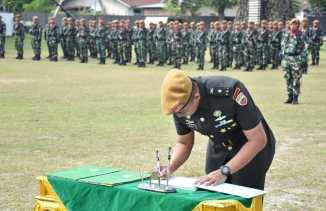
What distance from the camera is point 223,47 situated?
2794cm

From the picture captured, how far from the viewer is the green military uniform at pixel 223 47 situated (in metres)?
27.9

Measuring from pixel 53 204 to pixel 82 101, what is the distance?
11.5m

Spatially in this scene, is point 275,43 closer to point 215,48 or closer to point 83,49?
point 215,48

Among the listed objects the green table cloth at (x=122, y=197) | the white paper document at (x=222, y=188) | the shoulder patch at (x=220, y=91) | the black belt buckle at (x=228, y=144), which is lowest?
the green table cloth at (x=122, y=197)

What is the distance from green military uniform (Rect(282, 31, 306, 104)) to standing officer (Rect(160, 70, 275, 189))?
1081cm

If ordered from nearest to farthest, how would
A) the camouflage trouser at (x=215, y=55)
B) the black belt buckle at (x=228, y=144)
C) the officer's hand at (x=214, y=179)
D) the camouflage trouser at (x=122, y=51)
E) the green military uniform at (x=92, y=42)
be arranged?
the officer's hand at (x=214, y=179)
the black belt buckle at (x=228, y=144)
the camouflage trouser at (x=215, y=55)
the camouflage trouser at (x=122, y=51)
the green military uniform at (x=92, y=42)

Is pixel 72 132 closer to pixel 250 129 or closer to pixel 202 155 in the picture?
pixel 202 155

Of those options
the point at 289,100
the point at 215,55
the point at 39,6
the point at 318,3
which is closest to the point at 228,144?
the point at 289,100

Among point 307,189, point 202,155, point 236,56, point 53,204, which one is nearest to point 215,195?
point 53,204

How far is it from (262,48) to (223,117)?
964 inches

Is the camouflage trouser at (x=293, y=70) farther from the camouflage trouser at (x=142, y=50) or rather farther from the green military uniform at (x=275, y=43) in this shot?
the camouflage trouser at (x=142, y=50)

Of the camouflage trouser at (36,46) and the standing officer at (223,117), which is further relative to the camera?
the camouflage trouser at (36,46)

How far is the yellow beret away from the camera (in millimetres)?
4352

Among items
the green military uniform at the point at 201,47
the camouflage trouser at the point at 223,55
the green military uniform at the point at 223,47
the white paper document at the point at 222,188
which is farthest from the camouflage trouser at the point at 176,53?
the white paper document at the point at 222,188
